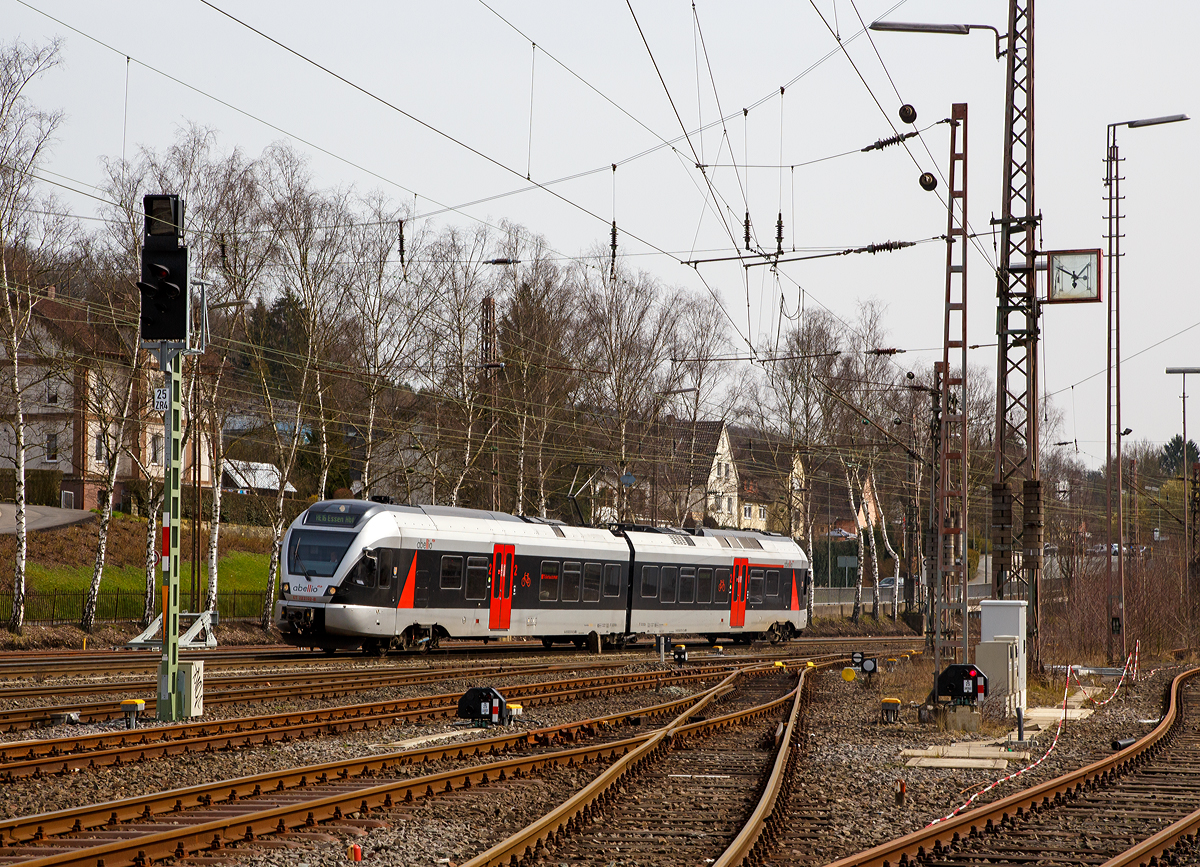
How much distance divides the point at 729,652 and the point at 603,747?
67.1 feet

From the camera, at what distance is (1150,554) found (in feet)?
140

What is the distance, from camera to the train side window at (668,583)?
31.9 m

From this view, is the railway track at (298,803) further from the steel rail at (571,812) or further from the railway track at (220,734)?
the railway track at (220,734)

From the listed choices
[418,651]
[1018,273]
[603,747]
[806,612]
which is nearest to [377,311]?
[418,651]

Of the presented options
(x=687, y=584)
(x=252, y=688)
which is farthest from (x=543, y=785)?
(x=687, y=584)

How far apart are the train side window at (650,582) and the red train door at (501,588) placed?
17.8 ft

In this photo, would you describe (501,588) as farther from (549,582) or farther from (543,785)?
(543,785)

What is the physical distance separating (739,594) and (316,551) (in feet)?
50.0

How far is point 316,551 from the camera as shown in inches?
930

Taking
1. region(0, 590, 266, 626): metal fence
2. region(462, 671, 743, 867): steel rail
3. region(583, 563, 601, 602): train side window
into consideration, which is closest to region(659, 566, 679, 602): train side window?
region(583, 563, 601, 602): train side window

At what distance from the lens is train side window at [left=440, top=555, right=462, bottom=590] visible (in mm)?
25078

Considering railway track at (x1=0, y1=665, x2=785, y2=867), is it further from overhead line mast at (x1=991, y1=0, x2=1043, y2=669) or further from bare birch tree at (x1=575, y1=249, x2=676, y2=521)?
bare birch tree at (x1=575, y1=249, x2=676, y2=521)

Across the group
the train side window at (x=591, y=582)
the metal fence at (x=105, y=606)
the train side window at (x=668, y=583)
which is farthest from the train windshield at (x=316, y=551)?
the train side window at (x=668, y=583)

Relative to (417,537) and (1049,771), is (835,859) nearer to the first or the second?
(1049,771)
